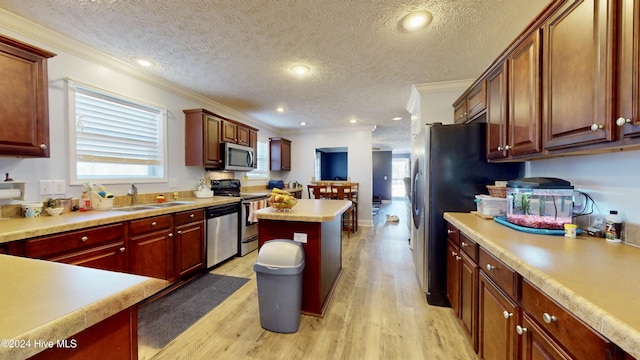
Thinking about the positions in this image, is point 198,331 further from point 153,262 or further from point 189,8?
point 189,8

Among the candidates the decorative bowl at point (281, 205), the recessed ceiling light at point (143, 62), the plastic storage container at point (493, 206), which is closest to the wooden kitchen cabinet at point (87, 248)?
the decorative bowl at point (281, 205)

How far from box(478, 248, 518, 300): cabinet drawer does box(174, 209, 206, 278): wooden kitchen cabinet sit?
276cm

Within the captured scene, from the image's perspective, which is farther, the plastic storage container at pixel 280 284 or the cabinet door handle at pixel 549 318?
the plastic storage container at pixel 280 284

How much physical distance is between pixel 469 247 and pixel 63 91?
11.8ft

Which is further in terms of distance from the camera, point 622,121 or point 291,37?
point 291,37

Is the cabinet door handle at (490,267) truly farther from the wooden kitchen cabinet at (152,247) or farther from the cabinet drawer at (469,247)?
the wooden kitchen cabinet at (152,247)

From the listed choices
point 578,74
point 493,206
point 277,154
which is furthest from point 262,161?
point 578,74

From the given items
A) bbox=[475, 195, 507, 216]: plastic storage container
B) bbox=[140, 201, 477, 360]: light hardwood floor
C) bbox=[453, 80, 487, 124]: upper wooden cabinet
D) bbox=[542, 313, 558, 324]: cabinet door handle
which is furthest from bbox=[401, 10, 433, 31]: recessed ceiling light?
bbox=[140, 201, 477, 360]: light hardwood floor

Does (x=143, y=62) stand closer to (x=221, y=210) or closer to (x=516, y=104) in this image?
(x=221, y=210)

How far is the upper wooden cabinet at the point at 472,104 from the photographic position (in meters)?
2.23

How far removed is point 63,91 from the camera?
2168 millimetres

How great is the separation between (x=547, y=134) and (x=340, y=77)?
7.10 ft

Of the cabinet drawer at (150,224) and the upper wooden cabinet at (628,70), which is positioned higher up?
the upper wooden cabinet at (628,70)

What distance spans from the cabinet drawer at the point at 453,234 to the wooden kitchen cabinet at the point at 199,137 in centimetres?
310
